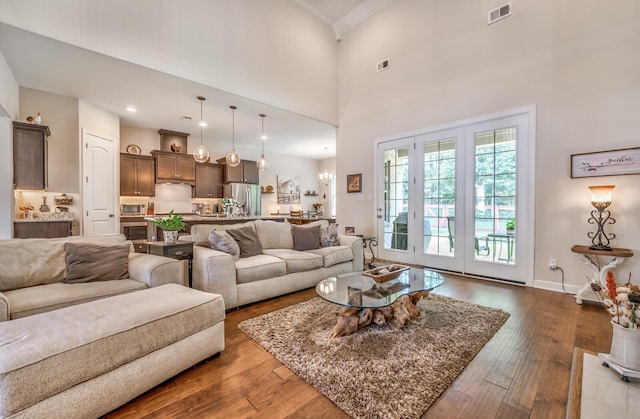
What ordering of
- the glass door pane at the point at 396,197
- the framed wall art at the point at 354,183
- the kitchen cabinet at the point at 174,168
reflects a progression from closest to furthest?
the glass door pane at the point at 396,197 → the framed wall art at the point at 354,183 → the kitchen cabinet at the point at 174,168

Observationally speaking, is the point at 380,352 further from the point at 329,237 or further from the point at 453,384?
the point at 329,237

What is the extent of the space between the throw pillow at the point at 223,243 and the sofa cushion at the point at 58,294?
83 cm

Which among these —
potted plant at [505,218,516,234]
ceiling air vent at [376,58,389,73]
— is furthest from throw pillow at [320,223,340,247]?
ceiling air vent at [376,58,389,73]

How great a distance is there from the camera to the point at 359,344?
2072 millimetres

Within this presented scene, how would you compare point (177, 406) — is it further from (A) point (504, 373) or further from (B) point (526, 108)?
(B) point (526, 108)

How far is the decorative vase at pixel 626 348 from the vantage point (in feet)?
3.97

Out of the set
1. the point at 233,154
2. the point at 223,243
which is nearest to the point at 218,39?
the point at 233,154

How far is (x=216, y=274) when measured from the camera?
264cm

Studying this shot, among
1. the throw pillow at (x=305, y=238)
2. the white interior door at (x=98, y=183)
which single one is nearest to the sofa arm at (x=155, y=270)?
the throw pillow at (x=305, y=238)

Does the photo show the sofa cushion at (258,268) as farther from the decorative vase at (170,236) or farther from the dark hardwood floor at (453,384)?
the decorative vase at (170,236)

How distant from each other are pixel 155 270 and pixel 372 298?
1829mm

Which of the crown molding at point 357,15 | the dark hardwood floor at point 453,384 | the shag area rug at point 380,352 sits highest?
the crown molding at point 357,15

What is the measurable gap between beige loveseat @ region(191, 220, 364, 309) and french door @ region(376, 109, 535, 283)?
1.27m

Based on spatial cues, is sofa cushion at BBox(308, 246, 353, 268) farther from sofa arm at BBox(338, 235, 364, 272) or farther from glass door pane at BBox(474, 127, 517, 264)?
glass door pane at BBox(474, 127, 517, 264)
